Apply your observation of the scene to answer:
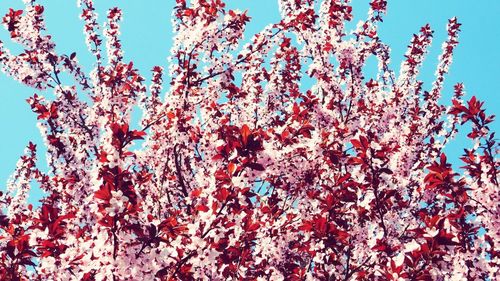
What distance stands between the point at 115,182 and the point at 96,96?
5638 millimetres

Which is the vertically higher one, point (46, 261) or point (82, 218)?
point (82, 218)

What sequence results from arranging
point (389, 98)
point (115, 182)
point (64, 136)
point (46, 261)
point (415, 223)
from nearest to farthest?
point (115, 182) → point (46, 261) → point (64, 136) → point (415, 223) → point (389, 98)

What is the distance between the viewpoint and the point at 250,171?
13.7ft

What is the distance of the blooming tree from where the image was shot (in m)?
3.96

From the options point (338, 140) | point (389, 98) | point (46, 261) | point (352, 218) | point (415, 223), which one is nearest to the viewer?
point (46, 261)

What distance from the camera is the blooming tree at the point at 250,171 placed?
156 inches

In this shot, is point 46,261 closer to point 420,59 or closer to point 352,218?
point 352,218

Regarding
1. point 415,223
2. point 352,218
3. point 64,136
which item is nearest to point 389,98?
point 415,223

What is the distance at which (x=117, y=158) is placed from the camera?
140 inches

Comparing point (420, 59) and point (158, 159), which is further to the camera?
point (420, 59)

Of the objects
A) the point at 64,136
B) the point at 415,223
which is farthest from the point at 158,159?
the point at 415,223

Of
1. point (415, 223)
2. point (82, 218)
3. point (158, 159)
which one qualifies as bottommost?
point (82, 218)

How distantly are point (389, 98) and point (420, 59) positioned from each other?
1328mm

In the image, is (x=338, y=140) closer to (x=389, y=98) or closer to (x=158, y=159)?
(x=158, y=159)
